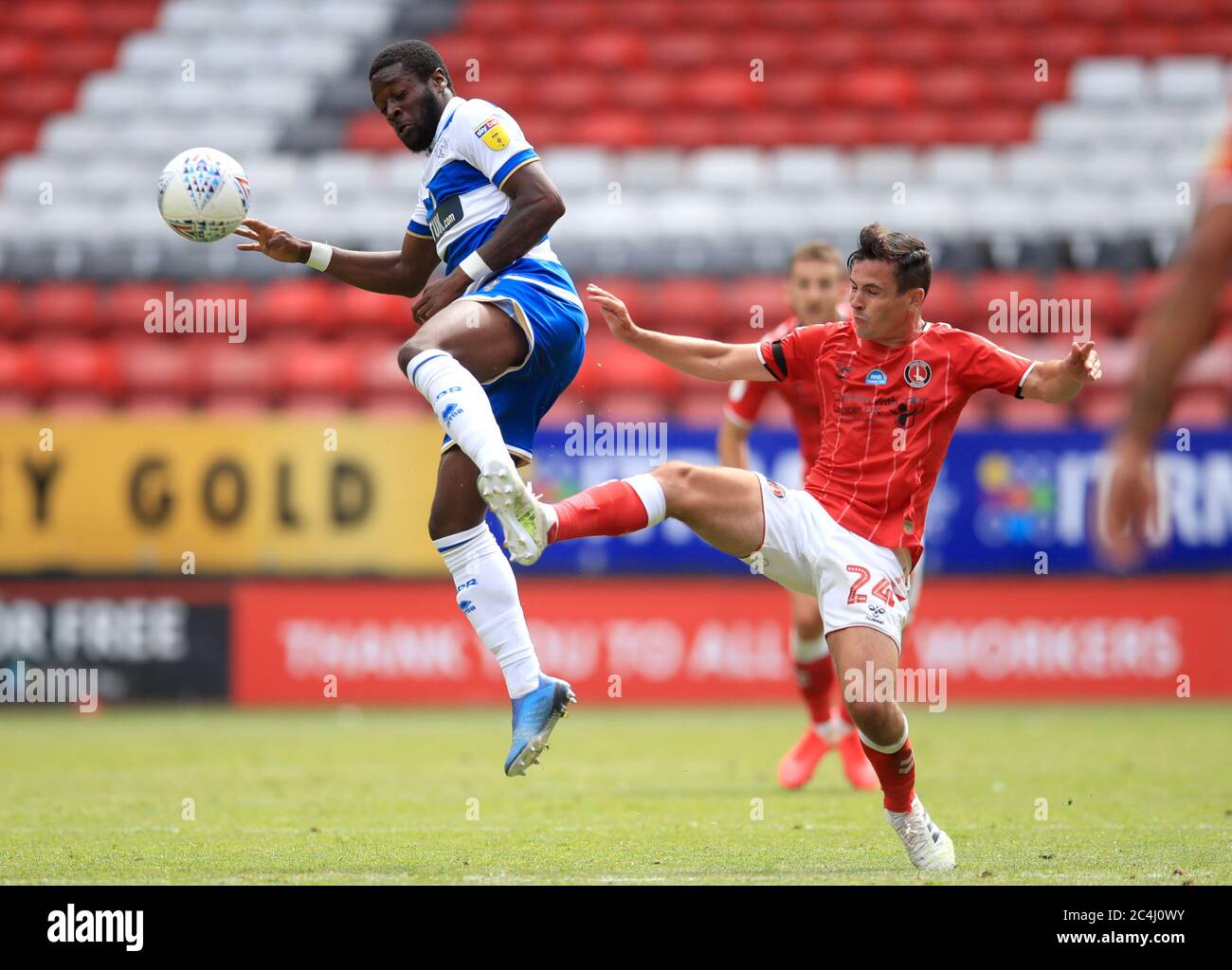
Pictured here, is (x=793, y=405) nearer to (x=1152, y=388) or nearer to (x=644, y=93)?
(x=1152, y=388)

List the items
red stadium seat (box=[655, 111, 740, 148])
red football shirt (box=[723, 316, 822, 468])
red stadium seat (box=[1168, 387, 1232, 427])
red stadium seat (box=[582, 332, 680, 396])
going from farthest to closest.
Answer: red stadium seat (box=[655, 111, 740, 148])
red stadium seat (box=[582, 332, 680, 396])
red stadium seat (box=[1168, 387, 1232, 427])
red football shirt (box=[723, 316, 822, 468])

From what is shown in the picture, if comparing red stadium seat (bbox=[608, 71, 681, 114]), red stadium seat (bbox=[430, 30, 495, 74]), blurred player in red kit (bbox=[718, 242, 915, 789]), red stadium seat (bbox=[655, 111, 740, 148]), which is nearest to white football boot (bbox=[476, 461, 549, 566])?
blurred player in red kit (bbox=[718, 242, 915, 789])

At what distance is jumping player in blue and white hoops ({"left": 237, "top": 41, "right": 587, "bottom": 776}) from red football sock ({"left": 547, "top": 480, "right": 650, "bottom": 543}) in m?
0.37

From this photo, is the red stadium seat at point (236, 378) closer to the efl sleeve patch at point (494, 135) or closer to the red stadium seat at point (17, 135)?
the red stadium seat at point (17, 135)

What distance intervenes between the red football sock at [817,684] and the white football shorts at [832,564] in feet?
8.94

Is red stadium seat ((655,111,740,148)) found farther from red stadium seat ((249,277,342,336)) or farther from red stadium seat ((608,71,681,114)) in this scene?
red stadium seat ((249,277,342,336))

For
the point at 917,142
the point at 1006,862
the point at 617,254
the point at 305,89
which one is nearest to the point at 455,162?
the point at 1006,862

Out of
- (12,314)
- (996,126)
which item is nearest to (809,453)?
(12,314)

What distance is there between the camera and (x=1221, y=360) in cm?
1387

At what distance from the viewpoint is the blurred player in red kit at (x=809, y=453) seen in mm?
8156

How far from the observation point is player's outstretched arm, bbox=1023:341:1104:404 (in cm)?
534

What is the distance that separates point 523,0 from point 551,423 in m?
8.79

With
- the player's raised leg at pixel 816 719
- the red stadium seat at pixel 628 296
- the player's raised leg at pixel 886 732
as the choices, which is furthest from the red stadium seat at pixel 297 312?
the player's raised leg at pixel 886 732

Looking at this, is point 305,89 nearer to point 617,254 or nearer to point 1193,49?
point 617,254
